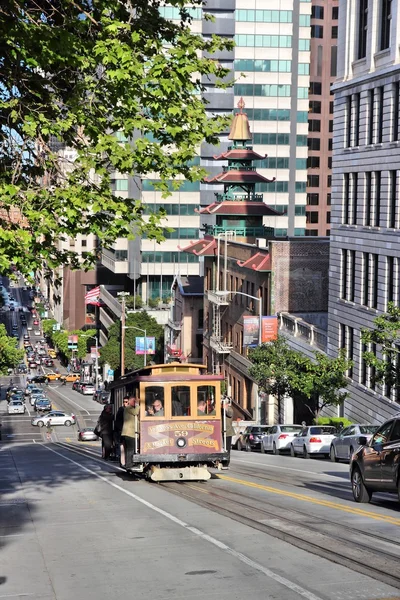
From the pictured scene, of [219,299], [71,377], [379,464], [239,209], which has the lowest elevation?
[71,377]

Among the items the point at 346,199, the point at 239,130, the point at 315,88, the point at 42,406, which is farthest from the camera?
the point at 315,88

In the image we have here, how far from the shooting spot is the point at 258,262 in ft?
228

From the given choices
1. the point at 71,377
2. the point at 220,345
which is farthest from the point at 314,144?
the point at 220,345

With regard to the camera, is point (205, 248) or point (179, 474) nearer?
point (179, 474)

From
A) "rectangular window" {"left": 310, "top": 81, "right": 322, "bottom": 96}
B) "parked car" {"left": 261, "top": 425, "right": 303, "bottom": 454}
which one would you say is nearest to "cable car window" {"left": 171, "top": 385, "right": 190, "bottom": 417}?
"parked car" {"left": 261, "top": 425, "right": 303, "bottom": 454}

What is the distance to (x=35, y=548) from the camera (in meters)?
15.5

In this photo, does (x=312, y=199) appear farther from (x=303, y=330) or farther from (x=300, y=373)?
(x=300, y=373)

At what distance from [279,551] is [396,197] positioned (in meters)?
34.9

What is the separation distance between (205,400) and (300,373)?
26.0 meters

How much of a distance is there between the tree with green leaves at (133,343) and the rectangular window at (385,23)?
66376 mm

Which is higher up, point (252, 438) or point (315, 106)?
point (315, 106)

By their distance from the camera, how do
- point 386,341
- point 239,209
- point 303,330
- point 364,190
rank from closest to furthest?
point 386,341 < point 364,190 < point 303,330 < point 239,209

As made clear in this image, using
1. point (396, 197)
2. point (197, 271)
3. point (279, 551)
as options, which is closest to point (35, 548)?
point (279, 551)

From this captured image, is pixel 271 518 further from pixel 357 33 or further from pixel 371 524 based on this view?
pixel 357 33
